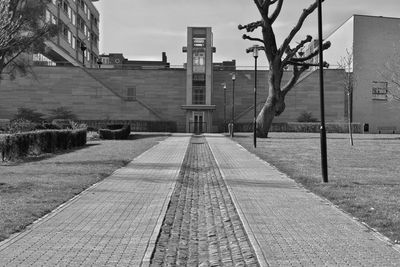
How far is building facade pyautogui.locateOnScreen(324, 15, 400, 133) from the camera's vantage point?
220 feet

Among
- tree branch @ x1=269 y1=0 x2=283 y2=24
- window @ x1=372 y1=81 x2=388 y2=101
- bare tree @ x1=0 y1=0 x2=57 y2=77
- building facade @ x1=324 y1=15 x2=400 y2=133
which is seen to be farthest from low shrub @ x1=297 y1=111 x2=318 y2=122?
bare tree @ x1=0 y1=0 x2=57 y2=77

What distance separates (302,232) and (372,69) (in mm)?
65040

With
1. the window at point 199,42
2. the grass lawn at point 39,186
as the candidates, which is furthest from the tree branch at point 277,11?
the grass lawn at point 39,186

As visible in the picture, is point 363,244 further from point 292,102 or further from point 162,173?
point 292,102

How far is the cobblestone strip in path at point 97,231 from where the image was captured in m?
5.77

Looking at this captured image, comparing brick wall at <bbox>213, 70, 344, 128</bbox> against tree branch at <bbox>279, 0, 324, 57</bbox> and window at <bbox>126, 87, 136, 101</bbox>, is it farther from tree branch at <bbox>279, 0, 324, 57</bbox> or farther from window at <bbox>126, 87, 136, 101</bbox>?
tree branch at <bbox>279, 0, 324, 57</bbox>

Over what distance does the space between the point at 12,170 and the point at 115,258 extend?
1045cm

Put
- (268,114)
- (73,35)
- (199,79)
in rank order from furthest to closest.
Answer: (73,35) < (199,79) < (268,114)

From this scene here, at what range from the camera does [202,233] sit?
7.66 m

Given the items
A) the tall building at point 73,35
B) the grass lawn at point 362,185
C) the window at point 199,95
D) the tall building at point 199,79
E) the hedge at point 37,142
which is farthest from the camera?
the tall building at point 73,35

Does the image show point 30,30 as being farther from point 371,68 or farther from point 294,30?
point 371,68

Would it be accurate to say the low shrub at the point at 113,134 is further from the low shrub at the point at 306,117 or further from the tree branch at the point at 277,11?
the low shrub at the point at 306,117

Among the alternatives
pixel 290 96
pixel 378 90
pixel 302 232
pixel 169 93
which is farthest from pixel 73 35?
pixel 302 232

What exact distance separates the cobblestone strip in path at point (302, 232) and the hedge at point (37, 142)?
35.9 ft
